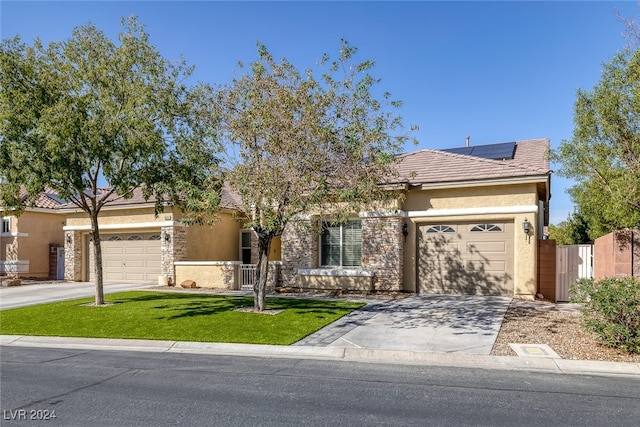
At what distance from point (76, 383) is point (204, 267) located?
12312 mm

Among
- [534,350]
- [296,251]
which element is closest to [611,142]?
[534,350]

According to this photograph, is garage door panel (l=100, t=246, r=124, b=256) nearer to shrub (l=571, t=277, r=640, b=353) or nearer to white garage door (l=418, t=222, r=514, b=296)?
white garage door (l=418, t=222, r=514, b=296)

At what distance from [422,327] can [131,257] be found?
15971 mm

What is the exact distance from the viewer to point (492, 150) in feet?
62.8

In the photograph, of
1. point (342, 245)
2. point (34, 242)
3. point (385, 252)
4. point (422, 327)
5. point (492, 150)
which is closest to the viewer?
point (422, 327)

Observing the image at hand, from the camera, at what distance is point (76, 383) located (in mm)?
6590

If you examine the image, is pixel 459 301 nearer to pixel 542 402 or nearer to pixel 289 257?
pixel 289 257

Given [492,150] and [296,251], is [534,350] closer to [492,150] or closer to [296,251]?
[296,251]

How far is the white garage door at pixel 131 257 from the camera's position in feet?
67.4

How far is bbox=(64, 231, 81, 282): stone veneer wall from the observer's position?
2211 centimetres

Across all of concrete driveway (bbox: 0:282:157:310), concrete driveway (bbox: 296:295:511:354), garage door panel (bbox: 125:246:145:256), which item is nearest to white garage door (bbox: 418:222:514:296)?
concrete driveway (bbox: 296:295:511:354)

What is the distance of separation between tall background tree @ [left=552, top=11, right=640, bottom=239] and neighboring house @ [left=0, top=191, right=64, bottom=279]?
24.9 m

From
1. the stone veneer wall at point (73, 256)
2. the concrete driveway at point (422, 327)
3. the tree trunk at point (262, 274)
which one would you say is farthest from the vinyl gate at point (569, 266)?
the stone veneer wall at point (73, 256)

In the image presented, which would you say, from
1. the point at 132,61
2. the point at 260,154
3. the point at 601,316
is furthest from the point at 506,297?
the point at 132,61
